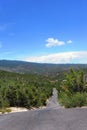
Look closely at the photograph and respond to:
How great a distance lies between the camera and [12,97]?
64625 mm

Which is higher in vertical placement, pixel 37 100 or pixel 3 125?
pixel 3 125

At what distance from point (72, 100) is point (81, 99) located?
0.78 meters

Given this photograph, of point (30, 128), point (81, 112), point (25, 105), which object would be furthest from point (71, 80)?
point (30, 128)

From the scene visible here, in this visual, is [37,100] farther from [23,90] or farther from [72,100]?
[72,100]

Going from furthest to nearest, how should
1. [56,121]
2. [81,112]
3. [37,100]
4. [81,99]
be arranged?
[37,100] → [81,99] → [81,112] → [56,121]

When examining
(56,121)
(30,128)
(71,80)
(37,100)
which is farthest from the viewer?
(37,100)

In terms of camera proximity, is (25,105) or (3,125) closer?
(3,125)

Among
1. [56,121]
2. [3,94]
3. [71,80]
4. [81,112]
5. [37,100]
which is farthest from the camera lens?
[37,100]

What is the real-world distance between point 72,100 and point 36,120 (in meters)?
9.81

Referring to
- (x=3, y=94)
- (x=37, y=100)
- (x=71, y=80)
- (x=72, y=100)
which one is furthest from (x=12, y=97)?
(x=72, y=100)

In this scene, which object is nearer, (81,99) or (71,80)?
(81,99)

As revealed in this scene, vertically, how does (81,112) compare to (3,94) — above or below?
above

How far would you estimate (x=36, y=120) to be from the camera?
1656 cm

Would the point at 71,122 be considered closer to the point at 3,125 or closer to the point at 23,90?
the point at 3,125
